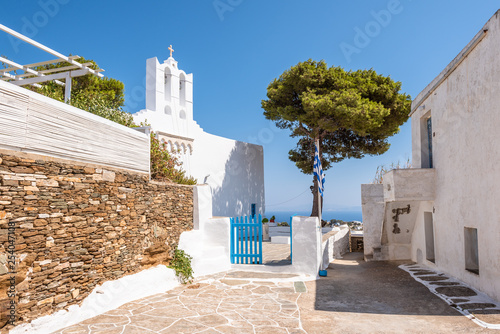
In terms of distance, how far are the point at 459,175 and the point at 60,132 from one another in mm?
7760

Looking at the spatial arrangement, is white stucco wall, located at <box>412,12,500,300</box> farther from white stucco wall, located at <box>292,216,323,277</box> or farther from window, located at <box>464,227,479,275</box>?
white stucco wall, located at <box>292,216,323,277</box>

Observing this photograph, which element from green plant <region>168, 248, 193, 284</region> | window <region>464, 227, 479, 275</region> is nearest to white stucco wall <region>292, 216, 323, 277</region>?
green plant <region>168, 248, 193, 284</region>

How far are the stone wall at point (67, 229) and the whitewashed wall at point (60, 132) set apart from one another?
183mm

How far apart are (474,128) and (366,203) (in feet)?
21.9

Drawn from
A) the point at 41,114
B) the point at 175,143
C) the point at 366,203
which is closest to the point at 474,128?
the point at 366,203

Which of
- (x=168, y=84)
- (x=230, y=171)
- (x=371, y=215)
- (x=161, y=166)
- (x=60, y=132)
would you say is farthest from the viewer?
(x=230, y=171)

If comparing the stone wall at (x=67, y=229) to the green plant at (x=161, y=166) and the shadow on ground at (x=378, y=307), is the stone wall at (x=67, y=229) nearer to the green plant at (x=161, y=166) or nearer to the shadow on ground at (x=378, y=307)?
the green plant at (x=161, y=166)

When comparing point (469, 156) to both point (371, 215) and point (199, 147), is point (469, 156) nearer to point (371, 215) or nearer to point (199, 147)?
point (371, 215)

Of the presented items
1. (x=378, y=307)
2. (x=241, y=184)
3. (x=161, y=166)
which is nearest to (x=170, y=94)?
(x=161, y=166)

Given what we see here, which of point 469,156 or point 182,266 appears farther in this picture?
point 182,266

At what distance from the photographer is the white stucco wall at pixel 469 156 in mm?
6375

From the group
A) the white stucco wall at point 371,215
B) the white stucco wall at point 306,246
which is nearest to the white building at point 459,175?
the white stucco wall at point 371,215

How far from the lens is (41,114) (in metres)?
5.44

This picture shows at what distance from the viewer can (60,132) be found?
572 cm
